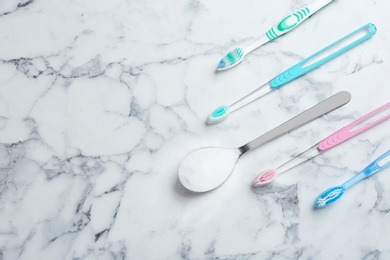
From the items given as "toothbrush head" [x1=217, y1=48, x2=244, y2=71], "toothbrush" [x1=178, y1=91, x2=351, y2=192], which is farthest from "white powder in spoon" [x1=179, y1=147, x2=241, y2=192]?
"toothbrush head" [x1=217, y1=48, x2=244, y2=71]

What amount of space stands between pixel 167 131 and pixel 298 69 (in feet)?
Result: 0.76

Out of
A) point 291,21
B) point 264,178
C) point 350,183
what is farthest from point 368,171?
point 291,21

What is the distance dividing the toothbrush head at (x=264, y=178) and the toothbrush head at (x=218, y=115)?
106 millimetres

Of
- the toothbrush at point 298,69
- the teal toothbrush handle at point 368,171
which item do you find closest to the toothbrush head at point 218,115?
the toothbrush at point 298,69

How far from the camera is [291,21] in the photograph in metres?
0.97

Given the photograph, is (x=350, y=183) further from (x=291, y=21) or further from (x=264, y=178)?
(x=291, y=21)

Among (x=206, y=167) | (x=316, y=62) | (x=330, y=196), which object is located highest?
(x=316, y=62)

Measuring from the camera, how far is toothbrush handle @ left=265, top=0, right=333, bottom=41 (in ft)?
3.17

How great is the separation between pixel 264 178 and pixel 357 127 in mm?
172

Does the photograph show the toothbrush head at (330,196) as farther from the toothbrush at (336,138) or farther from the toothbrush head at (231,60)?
the toothbrush head at (231,60)

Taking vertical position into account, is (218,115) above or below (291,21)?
below

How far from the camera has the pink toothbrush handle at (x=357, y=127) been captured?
0.93 metres

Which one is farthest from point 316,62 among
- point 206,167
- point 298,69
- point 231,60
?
point 206,167

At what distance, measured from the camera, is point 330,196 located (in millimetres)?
918
